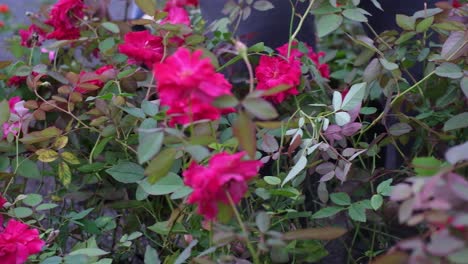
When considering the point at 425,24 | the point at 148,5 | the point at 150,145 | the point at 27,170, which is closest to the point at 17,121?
the point at 27,170

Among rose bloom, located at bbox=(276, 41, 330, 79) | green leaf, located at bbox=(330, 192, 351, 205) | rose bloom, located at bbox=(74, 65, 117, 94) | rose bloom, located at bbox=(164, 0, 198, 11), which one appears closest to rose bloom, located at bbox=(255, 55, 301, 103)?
rose bloom, located at bbox=(276, 41, 330, 79)

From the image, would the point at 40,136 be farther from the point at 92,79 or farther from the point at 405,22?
the point at 405,22

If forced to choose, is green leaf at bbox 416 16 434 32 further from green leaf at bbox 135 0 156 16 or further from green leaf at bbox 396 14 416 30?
green leaf at bbox 135 0 156 16

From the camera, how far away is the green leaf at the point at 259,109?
2.64ft

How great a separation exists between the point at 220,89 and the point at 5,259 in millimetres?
503

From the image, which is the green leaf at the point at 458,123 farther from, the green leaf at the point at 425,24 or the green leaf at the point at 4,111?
the green leaf at the point at 4,111

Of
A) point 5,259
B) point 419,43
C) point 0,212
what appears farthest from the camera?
point 419,43

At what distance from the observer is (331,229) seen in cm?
88

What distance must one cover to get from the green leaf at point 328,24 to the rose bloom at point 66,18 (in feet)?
1.93

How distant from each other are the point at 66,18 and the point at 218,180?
0.96 m

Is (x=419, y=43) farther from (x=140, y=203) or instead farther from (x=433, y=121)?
(x=140, y=203)

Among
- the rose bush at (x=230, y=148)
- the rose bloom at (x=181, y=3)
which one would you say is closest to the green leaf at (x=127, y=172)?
the rose bush at (x=230, y=148)

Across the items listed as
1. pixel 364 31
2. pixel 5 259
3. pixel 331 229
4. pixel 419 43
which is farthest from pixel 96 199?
pixel 364 31

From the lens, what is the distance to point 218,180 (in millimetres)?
773
